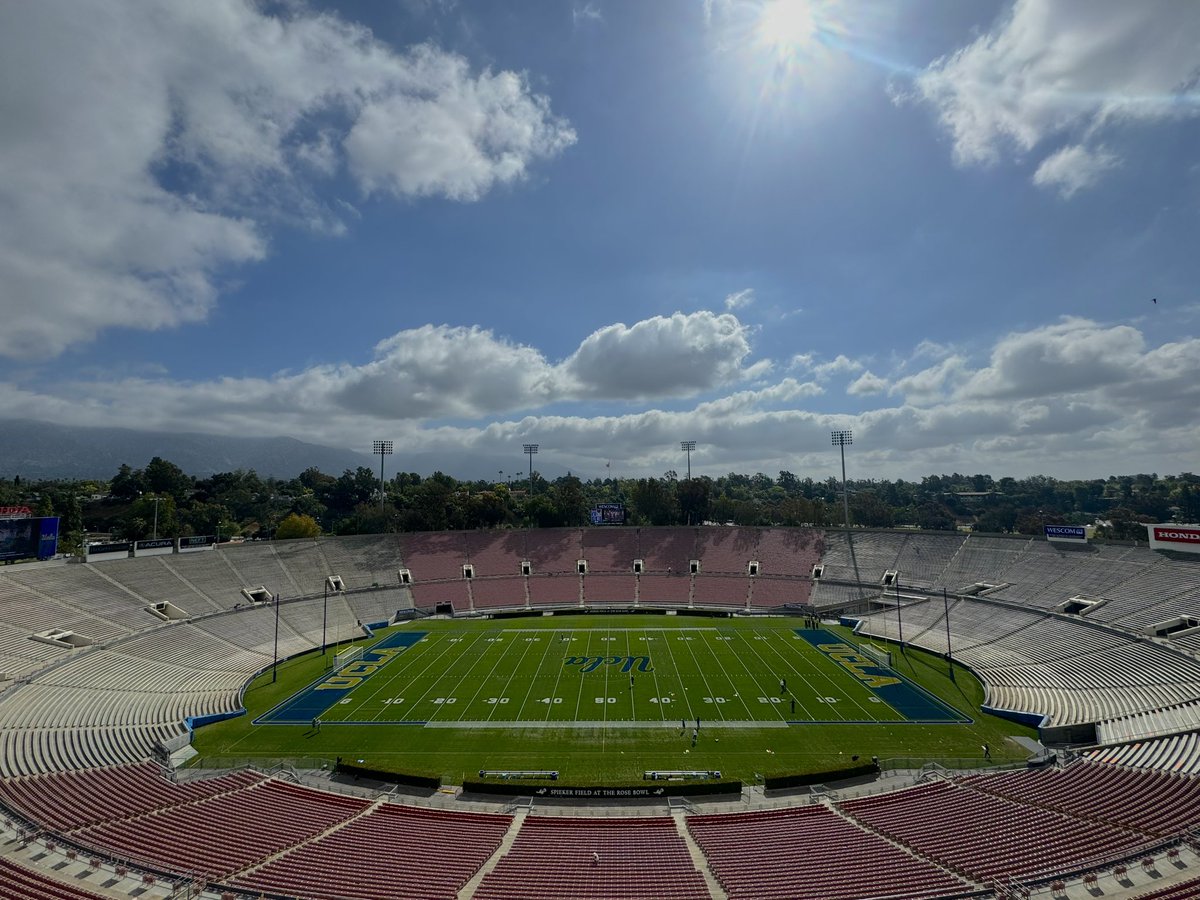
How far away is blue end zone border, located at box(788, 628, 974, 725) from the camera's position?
98.9 feet

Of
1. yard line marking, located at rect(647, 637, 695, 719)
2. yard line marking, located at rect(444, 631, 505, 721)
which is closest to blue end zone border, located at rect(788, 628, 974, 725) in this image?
yard line marking, located at rect(647, 637, 695, 719)

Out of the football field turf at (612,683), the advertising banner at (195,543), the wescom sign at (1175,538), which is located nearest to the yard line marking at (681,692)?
the football field turf at (612,683)

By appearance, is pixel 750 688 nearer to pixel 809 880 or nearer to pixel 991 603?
pixel 809 880

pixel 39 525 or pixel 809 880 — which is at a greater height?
pixel 39 525

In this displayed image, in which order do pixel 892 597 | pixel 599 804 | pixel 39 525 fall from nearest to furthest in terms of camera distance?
1. pixel 599 804
2. pixel 39 525
3. pixel 892 597

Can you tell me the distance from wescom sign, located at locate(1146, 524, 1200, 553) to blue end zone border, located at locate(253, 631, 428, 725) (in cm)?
5450

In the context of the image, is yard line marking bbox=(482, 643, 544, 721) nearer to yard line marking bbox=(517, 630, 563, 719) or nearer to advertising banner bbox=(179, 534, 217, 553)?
yard line marking bbox=(517, 630, 563, 719)

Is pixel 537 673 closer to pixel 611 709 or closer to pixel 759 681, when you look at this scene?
pixel 611 709

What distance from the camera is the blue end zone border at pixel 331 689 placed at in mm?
31078

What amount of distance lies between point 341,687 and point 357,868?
71.4ft

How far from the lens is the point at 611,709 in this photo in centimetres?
3155

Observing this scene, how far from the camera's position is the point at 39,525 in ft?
145

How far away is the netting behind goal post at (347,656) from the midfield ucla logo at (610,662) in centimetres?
1550

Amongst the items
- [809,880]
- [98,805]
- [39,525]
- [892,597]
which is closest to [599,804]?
[809,880]
